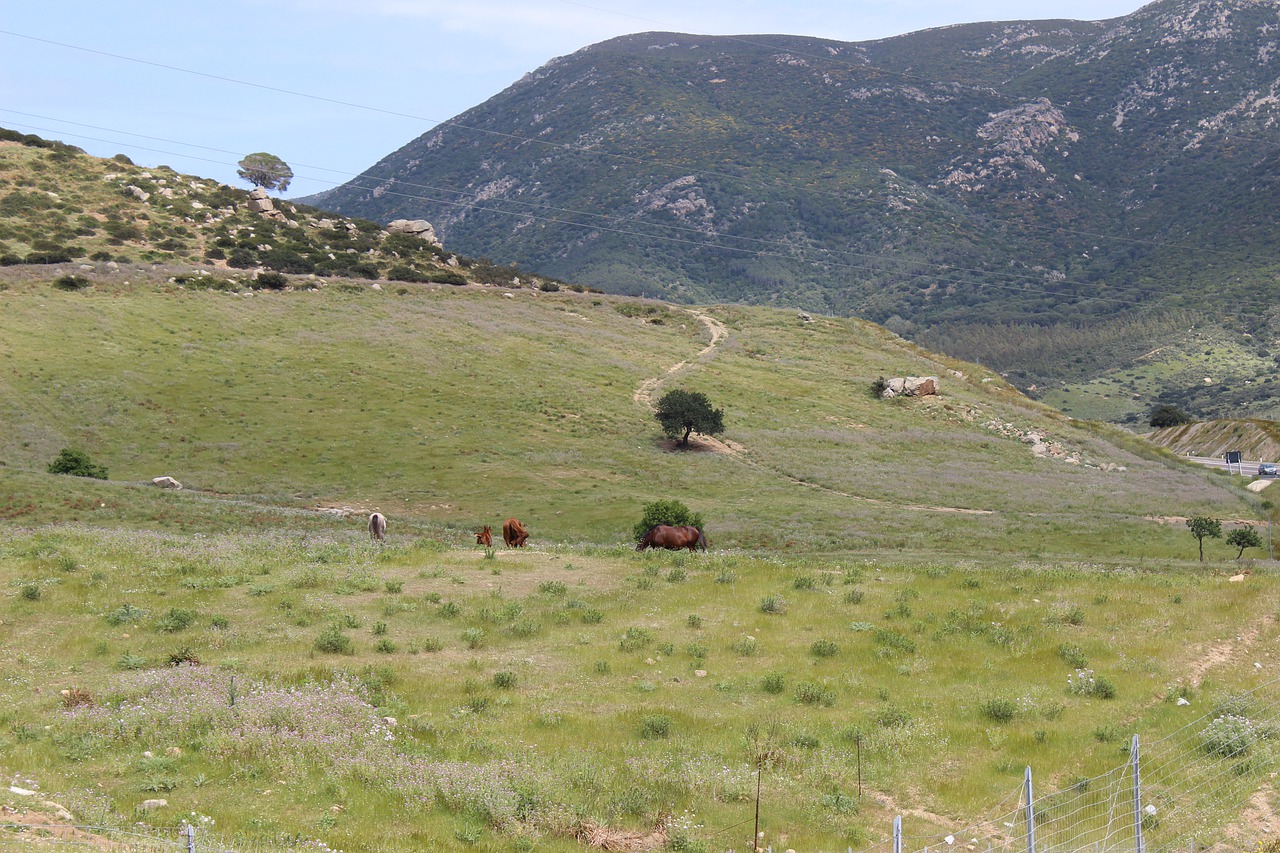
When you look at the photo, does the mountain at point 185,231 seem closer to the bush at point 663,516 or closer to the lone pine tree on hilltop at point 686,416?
the lone pine tree on hilltop at point 686,416

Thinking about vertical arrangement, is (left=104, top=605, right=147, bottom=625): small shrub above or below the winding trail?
below

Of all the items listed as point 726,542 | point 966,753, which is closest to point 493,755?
point 966,753

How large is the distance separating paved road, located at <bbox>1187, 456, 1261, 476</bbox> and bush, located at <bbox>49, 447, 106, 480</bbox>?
8023 centimetres

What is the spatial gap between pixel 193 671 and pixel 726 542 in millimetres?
29830

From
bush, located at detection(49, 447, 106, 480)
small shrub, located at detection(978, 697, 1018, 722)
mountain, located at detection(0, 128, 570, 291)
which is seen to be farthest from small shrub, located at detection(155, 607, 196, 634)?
mountain, located at detection(0, 128, 570, 291)

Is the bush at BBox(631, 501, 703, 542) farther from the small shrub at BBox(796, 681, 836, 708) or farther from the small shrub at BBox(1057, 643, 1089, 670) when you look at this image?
the small shrub at BBox(796, 681, 836, 708)

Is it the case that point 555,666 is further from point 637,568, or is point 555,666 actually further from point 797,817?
point 637,568

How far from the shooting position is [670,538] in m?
31.0

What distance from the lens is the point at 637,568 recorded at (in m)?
24.5

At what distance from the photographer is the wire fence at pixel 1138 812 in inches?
381

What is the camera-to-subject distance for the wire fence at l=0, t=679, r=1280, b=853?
9680 mm

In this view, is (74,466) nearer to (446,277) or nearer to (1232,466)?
(446,277)

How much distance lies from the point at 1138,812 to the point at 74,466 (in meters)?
49.3

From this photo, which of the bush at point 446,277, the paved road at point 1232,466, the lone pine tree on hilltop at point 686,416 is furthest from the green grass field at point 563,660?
the bush at point 446,277
